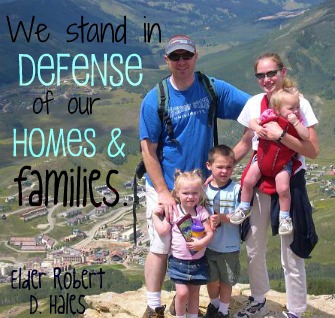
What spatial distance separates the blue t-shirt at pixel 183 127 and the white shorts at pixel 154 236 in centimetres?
44

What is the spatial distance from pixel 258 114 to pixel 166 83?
6.08ft

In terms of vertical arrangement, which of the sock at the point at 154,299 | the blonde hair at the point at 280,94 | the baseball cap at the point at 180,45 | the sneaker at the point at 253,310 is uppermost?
the baseball cap at the point at 180,45

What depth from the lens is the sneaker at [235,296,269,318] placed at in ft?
41.3

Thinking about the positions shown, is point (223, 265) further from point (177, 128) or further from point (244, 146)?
point (177, 128)

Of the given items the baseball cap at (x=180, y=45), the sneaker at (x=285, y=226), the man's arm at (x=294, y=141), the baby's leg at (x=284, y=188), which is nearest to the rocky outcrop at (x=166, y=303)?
the sneaker at (x=285, y=226)

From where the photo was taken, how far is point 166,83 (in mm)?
11250

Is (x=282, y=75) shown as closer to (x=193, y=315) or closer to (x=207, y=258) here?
(x=207, y=258)

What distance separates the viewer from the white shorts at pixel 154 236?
11344 millimetres

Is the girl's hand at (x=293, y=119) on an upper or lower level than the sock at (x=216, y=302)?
upper

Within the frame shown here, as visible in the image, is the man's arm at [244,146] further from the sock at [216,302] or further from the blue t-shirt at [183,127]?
the sock at [216,302]

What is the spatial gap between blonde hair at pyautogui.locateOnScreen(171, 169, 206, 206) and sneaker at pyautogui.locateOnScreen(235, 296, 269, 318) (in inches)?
114

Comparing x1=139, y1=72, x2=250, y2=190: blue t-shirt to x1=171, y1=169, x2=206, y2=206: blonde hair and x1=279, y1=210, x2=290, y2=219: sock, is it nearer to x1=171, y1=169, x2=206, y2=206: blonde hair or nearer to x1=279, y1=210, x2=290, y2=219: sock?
x1=171, y1=169, x2=206, y2=206: blonde hair

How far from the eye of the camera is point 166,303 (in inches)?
573

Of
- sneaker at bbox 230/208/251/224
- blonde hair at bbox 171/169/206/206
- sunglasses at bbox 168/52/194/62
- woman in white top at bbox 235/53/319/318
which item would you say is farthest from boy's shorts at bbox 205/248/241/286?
sunglasses at bbox 168/52/194/62
